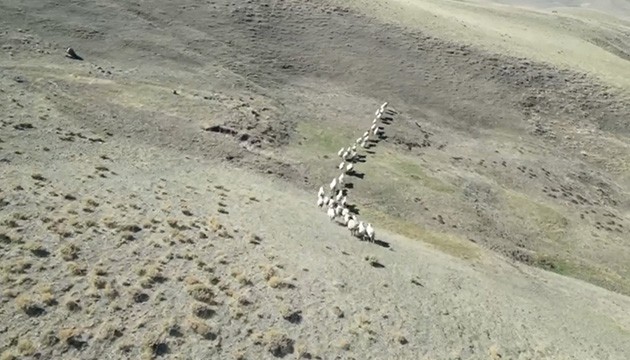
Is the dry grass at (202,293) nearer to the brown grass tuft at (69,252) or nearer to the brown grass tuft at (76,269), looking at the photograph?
the brown grass tuft at (76,269)

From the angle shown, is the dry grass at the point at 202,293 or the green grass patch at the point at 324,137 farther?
the green grass patch at the point at 324,137

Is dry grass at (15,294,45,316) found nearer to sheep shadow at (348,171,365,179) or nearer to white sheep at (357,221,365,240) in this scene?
white sheep at (357,221,365,240)

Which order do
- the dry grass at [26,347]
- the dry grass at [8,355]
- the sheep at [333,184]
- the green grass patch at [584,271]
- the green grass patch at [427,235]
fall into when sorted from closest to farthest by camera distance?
1. the dry grass at [8,355]
2. the dry grass at [26,347]
3. the green grass patch at [427,235]
4. the green grass patch at [584,271]
5. the sheep at [333,184]

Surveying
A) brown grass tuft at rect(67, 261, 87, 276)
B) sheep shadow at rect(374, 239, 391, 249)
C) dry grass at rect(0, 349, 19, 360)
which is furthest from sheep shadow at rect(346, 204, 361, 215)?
dry grass at rect(0, 349, 19, 360)

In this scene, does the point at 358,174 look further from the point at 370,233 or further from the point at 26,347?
the point at 26,347

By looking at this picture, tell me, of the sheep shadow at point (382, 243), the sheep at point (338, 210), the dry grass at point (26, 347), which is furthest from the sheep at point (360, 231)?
the dry grass at point (26, 347)

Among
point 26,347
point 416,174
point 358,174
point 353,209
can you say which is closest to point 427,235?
point 353,209

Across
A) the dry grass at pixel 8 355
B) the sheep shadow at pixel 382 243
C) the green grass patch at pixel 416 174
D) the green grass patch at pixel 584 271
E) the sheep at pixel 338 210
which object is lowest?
the green grass patch at pixel 584 271

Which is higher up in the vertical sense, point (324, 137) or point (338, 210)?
point (338, 210)

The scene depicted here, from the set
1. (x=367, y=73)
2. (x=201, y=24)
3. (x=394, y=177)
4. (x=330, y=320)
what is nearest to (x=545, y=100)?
(x=367, y=73)
